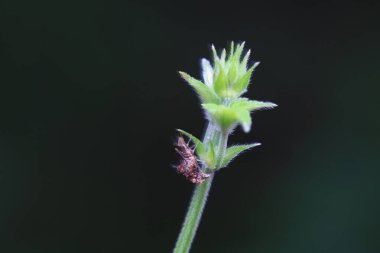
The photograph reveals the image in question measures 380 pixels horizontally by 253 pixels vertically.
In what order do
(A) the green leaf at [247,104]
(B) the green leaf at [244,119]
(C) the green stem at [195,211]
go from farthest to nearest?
(C) the green stem at [195,211] < (A) the green leaf at [247,104] < (B) the green leaf at [244,119]

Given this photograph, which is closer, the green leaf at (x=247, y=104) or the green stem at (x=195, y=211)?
the green leaf at (x=247, y=104)

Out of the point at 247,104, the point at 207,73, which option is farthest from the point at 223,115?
the point at 207,73

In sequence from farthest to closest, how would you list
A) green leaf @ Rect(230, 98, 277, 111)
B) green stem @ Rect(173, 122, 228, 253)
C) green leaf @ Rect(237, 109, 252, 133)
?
Result: green stem @ Rect(173, 122, 228, 253), green leaf @ Rect(230, 98, 277, 111), green leaf @ Rect(237, 109, 252, 133)

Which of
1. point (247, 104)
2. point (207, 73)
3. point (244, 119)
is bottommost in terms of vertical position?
point (244, 119)

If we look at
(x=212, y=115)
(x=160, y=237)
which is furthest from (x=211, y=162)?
(x=160, y=237)

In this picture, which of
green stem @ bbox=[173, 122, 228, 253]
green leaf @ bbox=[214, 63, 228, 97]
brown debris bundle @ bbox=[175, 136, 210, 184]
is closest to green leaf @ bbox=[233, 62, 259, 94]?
green leaf @ bbox=[214, 63, 228, 97]

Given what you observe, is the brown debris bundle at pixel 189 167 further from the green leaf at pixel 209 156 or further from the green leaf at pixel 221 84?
the green leaf at pixel 221 84

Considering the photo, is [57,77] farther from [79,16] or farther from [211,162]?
[211,162]

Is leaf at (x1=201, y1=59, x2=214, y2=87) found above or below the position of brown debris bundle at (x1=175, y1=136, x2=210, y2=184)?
above

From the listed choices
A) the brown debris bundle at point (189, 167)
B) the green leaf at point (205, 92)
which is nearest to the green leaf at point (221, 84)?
A: the green leaf at point (205, 92)

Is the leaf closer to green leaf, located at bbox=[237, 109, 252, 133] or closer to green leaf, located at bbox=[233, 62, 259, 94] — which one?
green leaf, located at bbox=[233, 62, 259, 94]

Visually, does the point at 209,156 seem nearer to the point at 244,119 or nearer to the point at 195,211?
the point at 195,211
